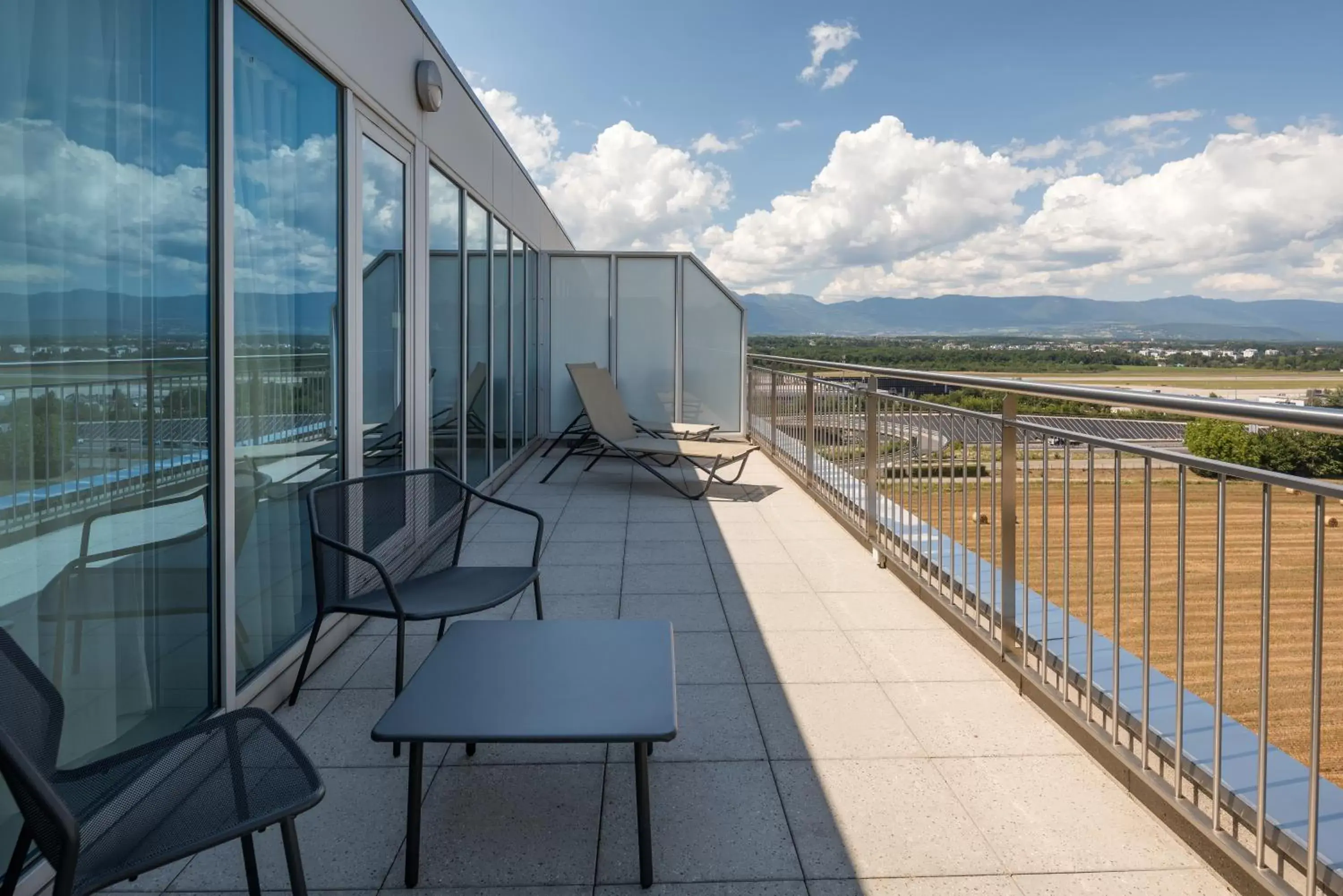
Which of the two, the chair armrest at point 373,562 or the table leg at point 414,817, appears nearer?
the table leg at point 414,817

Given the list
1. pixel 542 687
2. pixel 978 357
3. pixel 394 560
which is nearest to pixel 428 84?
pixel 394 560

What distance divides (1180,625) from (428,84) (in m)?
4.09

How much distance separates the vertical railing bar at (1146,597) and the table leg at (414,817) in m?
1.66

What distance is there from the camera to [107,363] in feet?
6.06

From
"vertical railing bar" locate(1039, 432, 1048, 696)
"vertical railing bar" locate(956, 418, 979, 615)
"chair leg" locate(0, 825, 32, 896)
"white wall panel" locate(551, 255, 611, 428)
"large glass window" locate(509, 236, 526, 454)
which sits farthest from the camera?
"white wall panel" locate(551, 255, 611, 428)

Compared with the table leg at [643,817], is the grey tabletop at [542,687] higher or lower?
higher

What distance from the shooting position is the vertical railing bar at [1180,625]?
1899 millimetres

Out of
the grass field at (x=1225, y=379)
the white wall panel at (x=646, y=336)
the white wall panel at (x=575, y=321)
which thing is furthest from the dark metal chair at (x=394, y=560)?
the white wall panel at (x=646, y=336)

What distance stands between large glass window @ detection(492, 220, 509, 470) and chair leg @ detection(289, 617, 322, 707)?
409 cm

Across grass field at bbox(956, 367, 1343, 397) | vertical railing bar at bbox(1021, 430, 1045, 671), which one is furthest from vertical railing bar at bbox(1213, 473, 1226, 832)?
grass field at bbox(956, 367, 1343, 397)

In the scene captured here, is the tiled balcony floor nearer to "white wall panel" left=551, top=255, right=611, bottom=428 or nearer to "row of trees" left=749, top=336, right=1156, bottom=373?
"row of trees" left=749, top=336, right=1156, bottom=373

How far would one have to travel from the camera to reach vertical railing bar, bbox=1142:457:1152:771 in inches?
81.2

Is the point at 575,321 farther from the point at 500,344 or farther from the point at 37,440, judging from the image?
the point at 37,440

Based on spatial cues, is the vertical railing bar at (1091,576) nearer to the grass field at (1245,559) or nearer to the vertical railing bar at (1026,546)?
the grass field at (1245,559)
